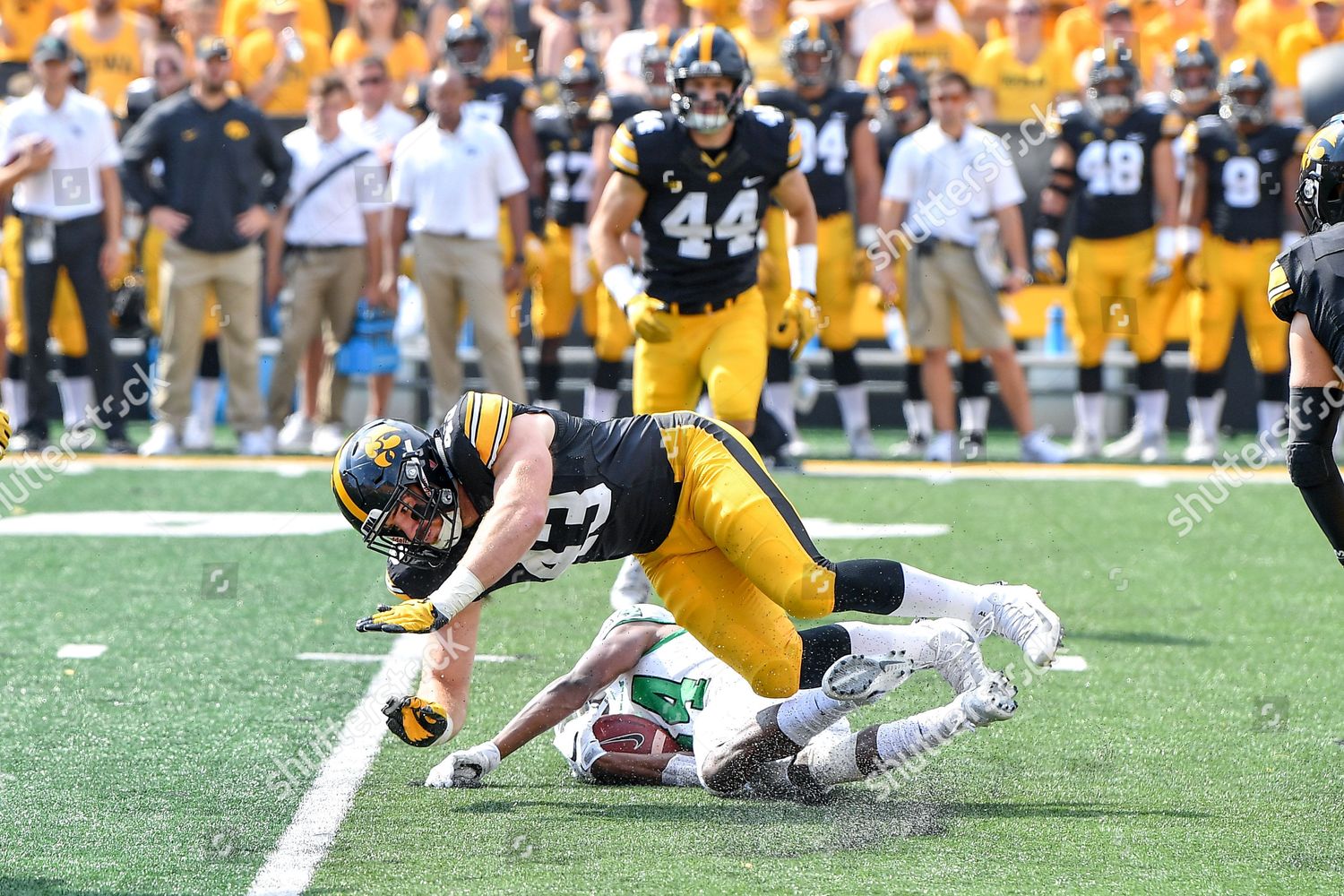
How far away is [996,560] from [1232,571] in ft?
2.79

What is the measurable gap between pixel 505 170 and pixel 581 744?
229 inches

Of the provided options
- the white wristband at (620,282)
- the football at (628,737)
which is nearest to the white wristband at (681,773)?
the football at (628,737)

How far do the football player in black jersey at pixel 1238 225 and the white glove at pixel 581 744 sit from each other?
6273 mm

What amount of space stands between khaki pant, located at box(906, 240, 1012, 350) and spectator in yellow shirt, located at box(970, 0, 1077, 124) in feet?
6.32

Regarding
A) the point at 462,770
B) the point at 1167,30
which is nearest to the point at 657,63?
the point at 1167,30

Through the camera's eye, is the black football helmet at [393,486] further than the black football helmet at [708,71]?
No

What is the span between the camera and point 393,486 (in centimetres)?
356

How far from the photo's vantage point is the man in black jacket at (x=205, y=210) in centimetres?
938

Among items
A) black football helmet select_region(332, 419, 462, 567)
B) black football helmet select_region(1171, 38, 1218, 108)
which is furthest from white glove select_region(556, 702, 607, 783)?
black football helmet select_region(1171, 38, 1218, 108)

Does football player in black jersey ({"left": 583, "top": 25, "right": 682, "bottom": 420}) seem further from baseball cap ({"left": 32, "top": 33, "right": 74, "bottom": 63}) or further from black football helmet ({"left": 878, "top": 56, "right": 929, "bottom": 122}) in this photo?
baseball cap ({"left": 32, "top": 33, "right": 74, "bottom": 63})

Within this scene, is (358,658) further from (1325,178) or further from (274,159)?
(274,159)

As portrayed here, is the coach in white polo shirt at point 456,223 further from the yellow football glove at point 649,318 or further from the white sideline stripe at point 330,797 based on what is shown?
the white sideline stripe at point 330,797

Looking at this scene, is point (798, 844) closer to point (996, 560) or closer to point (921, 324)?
point (996, 560)

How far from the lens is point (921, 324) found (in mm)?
9469
